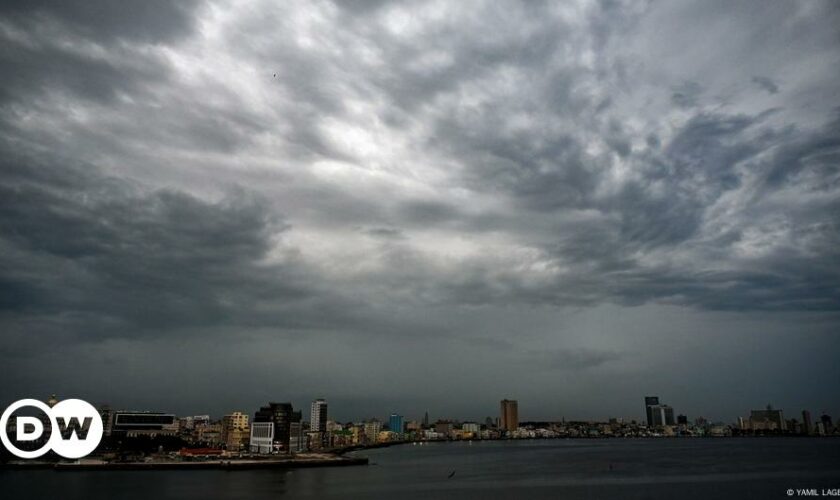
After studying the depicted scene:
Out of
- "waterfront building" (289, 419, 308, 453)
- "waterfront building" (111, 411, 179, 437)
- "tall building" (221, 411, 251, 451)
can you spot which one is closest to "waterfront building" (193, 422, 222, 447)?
"tall building" (221, 411, 251, 451)

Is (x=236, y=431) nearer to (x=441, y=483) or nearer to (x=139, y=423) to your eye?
(x=139, y=423)

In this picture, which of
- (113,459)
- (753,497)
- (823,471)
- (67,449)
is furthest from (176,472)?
(823,471)

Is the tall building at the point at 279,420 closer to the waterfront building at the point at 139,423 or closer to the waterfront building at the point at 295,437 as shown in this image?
the waterfront building at the point at 295,437

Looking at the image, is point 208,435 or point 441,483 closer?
point 441,483

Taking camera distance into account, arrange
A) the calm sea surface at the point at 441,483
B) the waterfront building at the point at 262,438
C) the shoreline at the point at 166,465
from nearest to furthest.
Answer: the calm sea surface at the point at 441,483, the shoreline at the point at 166,465, the waterfront building at the point at 262,438

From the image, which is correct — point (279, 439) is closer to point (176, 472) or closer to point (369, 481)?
point (176, 472)

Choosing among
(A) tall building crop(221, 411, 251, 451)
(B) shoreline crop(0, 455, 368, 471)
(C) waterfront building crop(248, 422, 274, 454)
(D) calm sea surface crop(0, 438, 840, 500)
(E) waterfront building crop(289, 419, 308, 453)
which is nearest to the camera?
(D) calm sea surface crop(0, 438, 840, 500)

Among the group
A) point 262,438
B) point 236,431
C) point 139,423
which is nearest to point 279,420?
point 262,438

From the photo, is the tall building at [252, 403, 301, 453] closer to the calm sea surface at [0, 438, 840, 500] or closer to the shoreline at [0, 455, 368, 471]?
the shoreline at [0, 455, 368, 471]

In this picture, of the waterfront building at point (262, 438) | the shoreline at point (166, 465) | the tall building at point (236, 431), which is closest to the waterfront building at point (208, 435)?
the tall building at point (236, 431)
